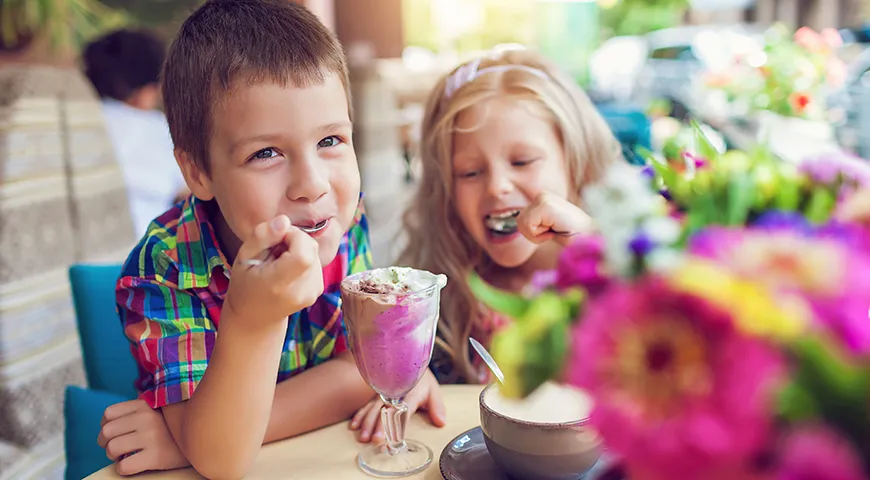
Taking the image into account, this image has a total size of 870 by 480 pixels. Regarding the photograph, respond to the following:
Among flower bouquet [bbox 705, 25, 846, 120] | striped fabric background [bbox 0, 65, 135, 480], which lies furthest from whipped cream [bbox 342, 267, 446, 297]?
flower bouquet [bbox 705, 25, 846, 120]

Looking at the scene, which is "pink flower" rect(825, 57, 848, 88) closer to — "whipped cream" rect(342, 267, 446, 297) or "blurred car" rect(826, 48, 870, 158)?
"blurred car" rect(826, 48, 870, 158)

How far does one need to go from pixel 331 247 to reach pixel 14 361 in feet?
4.90

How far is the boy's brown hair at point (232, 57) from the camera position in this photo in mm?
1122

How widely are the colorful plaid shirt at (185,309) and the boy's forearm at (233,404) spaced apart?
0.45ft

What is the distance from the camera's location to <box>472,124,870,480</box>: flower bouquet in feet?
1.05

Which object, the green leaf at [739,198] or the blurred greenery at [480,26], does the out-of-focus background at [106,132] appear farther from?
the blurred greenery at [480,26]

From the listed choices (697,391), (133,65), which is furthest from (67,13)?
(697,391)

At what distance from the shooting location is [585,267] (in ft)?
1.48

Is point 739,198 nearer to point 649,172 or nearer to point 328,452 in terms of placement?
point 649,172

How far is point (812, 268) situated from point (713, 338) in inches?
2.5

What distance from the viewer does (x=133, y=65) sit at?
11.8ft

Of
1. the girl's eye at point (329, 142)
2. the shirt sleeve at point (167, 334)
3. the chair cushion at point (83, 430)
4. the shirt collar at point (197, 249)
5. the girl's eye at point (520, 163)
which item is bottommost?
the chair cushion at point (83, 430)

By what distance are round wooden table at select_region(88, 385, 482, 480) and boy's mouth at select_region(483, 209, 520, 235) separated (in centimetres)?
51

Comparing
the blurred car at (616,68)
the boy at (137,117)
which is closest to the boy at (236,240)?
the boy at (137,117)
